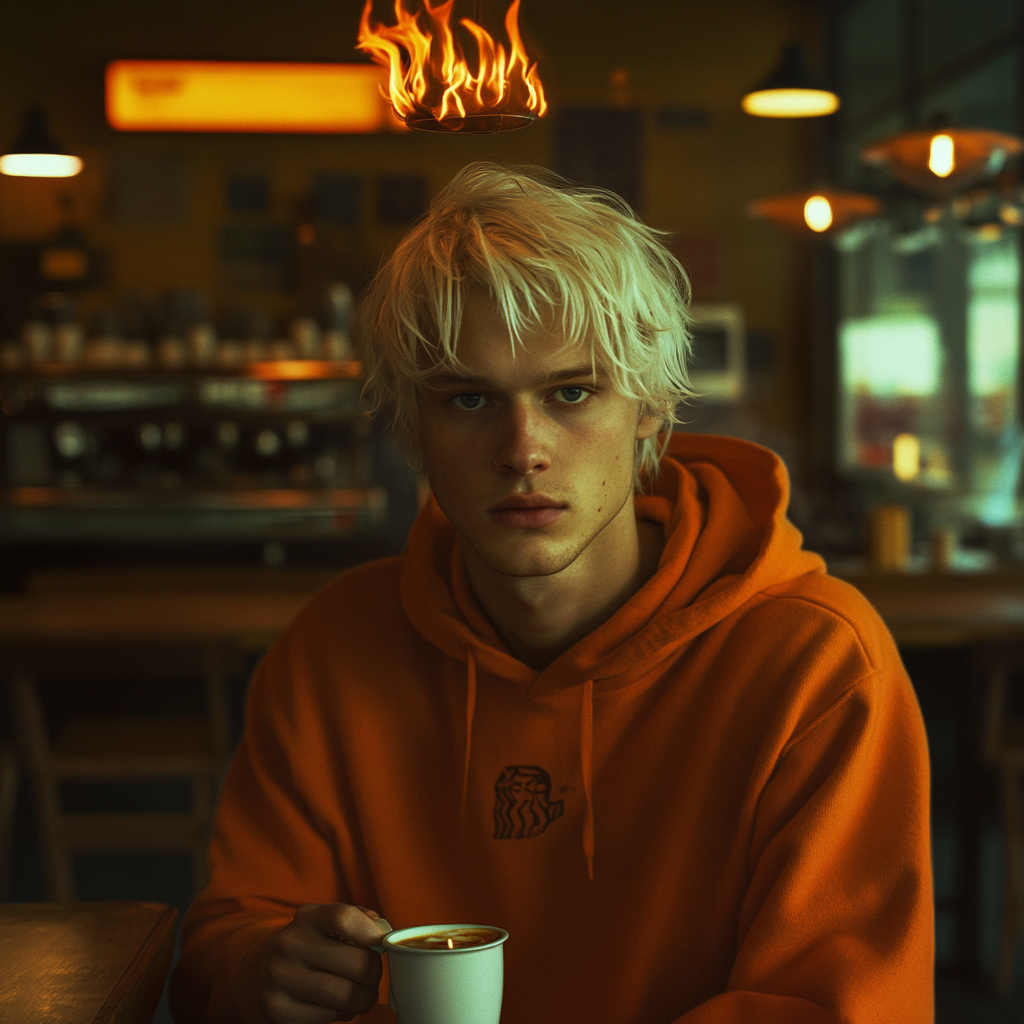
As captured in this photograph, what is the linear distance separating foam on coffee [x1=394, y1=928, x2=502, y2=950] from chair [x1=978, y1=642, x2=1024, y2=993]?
7.78 ft

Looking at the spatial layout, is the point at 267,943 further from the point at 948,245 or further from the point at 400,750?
the point at 948,245

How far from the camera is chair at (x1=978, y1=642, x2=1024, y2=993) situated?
293 cm

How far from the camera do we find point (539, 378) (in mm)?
1144

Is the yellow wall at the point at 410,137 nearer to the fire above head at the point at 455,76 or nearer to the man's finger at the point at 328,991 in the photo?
the fire above head at the point at 455,76

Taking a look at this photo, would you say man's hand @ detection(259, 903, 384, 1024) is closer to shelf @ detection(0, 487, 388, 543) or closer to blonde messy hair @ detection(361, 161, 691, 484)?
blonde messy hair @ detection(361, 161, 691, 484)

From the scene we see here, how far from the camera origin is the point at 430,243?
1.21 metres

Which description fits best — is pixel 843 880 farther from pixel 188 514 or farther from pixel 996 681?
pixel 188 514

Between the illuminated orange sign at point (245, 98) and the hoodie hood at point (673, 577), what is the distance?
19.3ft

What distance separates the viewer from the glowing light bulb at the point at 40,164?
495cm

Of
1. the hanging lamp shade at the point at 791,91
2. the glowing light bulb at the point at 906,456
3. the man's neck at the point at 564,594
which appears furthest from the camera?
the glowing light bulb at the point at 906,456

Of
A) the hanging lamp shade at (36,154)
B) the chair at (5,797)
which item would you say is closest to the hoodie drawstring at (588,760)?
the chair at (5,797)

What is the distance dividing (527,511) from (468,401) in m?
0.13

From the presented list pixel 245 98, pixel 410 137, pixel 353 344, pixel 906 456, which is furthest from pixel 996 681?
pixel 245 98

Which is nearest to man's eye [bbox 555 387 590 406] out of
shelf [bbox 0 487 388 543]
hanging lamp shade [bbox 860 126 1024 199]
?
hanging lamp shade [bbox 860 126 1024 199]
